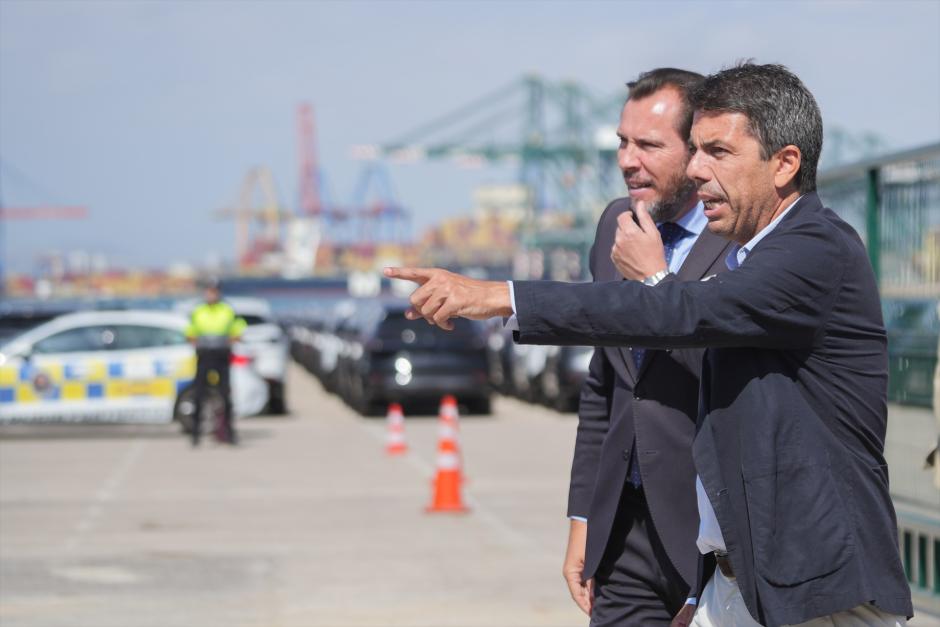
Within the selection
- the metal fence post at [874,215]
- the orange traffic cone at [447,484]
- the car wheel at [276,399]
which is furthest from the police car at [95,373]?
the metal fence post at [874,215]

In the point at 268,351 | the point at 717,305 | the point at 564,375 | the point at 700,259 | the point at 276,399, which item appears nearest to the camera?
the point at 717,305

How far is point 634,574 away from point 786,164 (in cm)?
133

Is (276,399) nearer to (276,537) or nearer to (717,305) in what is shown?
(276,537)

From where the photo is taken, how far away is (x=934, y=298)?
7684 mm

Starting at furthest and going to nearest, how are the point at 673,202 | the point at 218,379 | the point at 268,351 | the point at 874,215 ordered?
the point at 268,351
the point at 218,379
the point at 874,215
the point at 673,202

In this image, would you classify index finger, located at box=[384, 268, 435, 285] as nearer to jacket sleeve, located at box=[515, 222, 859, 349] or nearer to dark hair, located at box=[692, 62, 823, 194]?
jacket sleeve, located at box=[515, 222, 859, 349]

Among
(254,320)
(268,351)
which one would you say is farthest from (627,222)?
(254,320)

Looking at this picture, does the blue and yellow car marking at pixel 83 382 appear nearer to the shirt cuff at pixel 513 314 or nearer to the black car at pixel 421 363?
the black car at pixel 421 363

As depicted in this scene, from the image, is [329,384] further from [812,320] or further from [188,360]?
[812,320]

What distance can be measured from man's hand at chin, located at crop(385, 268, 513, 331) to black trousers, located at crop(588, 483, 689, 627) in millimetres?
1171

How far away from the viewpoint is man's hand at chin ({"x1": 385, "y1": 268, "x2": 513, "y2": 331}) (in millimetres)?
2945

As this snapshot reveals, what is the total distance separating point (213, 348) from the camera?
18188 mm

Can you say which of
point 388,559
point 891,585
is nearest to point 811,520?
point 891,585

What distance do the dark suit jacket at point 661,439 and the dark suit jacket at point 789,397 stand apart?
79 cm
